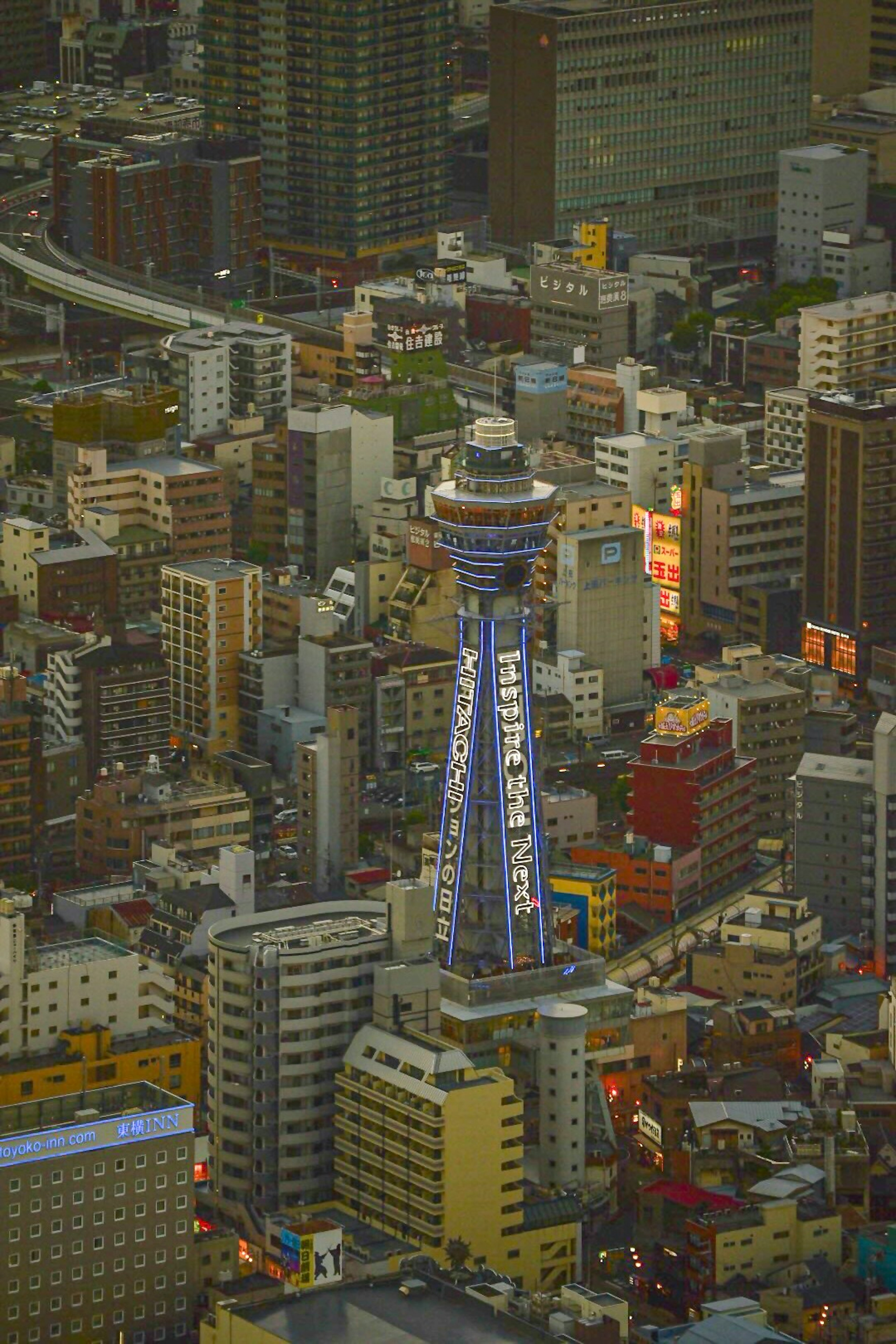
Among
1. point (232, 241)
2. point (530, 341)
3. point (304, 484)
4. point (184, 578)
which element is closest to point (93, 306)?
point (232, 241)

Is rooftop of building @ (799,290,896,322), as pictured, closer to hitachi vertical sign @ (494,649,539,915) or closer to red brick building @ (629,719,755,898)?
red brick building @ (629,719,755,898)

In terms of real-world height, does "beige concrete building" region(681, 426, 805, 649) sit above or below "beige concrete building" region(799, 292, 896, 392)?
below

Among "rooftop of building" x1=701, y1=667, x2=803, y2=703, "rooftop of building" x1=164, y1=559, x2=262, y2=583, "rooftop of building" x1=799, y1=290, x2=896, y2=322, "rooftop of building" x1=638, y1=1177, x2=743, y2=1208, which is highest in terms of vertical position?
"rooftop of building" x1=799, y1=290, x2=896, y2=322

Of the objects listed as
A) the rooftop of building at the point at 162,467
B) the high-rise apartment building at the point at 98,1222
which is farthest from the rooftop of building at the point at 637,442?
the high-rise apartment building at the point at 98,1222

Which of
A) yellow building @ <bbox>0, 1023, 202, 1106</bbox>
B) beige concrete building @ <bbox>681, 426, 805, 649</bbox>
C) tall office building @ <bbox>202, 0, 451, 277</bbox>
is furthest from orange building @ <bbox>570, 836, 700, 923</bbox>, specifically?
tall office building @ <bbox>202, 0, 451, 277</bbox>

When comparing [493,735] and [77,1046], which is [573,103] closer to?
[493,735]

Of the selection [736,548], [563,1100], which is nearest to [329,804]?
[563,1100]

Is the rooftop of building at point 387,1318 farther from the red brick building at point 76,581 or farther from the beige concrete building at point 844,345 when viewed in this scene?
the beige concrete building at point 844,345
